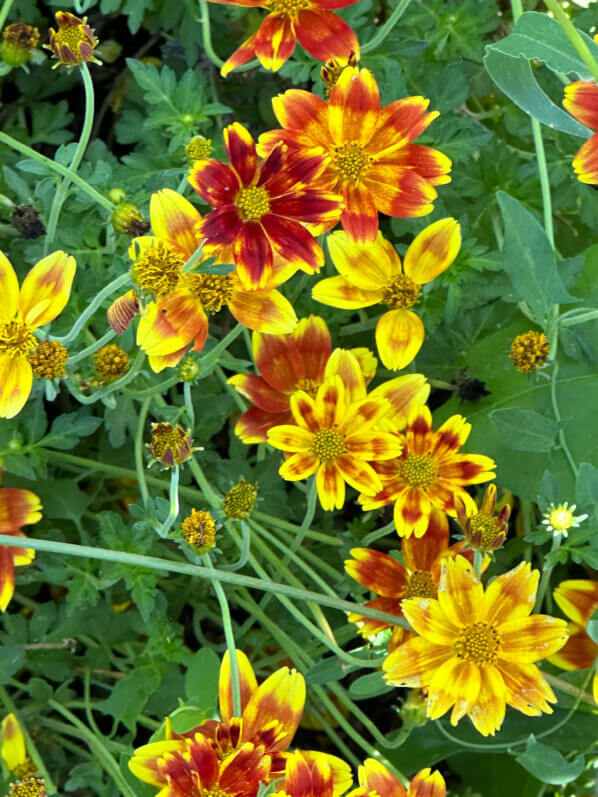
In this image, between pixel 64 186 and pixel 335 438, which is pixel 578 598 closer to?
pixel 335 438

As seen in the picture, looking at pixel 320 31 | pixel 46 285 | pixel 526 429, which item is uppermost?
pixel 320 31

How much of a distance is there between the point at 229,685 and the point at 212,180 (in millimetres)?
462

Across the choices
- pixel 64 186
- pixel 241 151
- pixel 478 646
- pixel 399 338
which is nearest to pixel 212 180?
pixel 241 151

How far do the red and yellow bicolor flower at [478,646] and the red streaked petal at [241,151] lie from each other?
402mm

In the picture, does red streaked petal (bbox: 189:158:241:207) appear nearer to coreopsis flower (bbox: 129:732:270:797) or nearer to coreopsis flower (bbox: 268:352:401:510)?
coreopsis flower (bbox: 268:352:401:510)

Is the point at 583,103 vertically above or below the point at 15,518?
above

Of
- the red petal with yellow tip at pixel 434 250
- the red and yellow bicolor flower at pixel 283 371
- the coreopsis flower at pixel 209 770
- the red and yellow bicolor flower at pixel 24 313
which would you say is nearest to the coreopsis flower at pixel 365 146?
the red petal with yellow tip at pixel 434 250

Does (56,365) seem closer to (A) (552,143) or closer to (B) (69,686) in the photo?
(B) (69,686)

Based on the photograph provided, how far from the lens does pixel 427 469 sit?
102cm

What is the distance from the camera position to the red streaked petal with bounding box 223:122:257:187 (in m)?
0.88

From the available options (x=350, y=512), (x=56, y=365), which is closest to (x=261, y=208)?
(x=56, y=365)

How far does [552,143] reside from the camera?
1.29 meters

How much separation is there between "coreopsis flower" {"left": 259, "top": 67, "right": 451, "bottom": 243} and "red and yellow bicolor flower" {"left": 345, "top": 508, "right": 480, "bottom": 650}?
1.03 feet

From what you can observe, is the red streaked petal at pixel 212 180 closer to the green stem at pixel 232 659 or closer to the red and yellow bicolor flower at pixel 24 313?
the red and yellow bicolor flower at pixel 24 313
